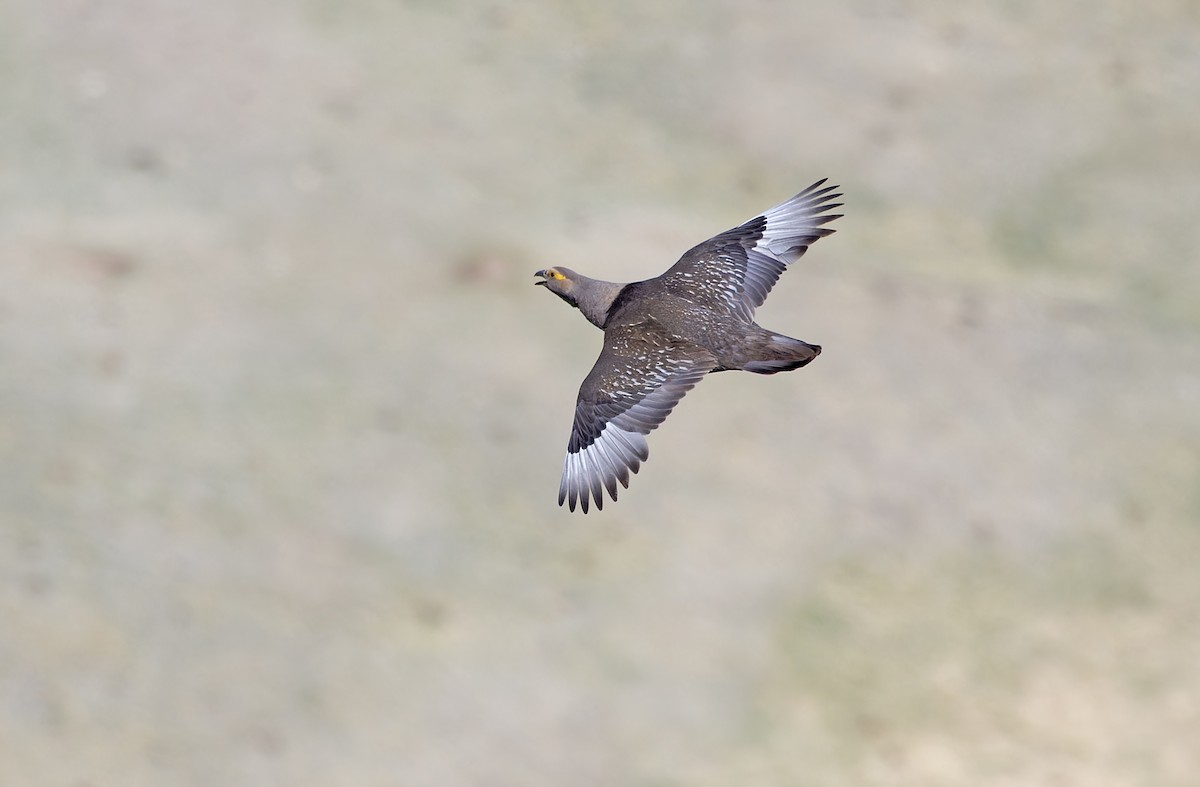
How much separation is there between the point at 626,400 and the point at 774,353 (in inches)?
83.0

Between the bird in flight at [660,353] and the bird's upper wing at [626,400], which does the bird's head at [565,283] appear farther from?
the bird's upper wing at [626,400]

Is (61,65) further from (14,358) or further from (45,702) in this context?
(45,702)

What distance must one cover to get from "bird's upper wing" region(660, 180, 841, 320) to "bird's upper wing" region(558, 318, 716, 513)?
1.28m

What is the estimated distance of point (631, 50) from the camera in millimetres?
40406

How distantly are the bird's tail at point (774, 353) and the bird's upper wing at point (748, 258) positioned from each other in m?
1.25

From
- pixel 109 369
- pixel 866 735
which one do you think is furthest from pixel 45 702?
pixel 866 735

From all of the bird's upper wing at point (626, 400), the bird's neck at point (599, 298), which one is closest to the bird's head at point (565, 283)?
the bird's neck at point (599, 298)

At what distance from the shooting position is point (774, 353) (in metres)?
22.8

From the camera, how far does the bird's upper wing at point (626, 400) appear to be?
22.9m

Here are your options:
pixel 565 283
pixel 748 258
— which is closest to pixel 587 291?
pixel 565 283

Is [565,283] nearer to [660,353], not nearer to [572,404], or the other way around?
[660,353]

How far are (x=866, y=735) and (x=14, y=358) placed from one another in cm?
1899

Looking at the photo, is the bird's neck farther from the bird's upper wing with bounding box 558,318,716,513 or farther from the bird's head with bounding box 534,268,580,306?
the bird's upper wing with bounding box 558,318,716,513

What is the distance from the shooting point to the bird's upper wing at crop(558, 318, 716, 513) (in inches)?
902
